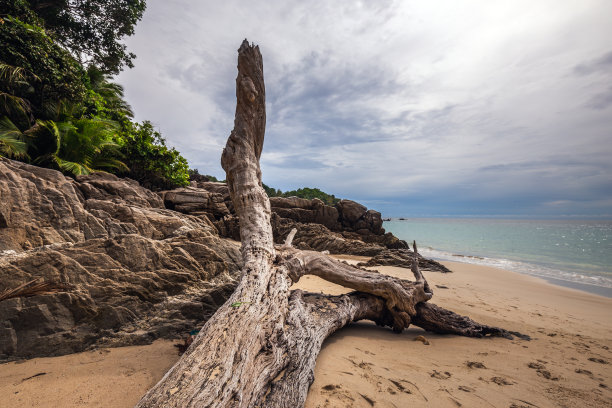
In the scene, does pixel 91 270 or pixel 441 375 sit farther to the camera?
pixel 91 270

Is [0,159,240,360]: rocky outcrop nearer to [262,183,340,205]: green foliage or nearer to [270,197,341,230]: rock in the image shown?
[270,197,341,230]: rock

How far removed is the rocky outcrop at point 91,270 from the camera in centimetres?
258

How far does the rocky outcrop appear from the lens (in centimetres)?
258

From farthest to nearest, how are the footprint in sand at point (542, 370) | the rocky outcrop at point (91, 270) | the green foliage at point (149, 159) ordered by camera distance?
the green foliage at point (149, 159)
the footprint in sand at point (542, 370)
the rocky outcrop at point (91, 270)

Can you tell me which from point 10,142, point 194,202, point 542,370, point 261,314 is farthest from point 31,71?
point 542,370

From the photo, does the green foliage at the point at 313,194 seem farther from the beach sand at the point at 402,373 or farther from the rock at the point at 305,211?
the beach sand at the point at 402,373

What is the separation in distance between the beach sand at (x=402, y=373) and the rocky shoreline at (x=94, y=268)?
0.26 meters

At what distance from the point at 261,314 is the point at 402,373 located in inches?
70.1

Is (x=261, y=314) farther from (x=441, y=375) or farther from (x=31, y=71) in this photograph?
(x=31, y=71)

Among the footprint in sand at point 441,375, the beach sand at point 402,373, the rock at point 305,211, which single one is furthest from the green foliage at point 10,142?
the rock at point 305,211

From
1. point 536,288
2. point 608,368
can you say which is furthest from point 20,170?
point 536,288

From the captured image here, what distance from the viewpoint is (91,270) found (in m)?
3.05

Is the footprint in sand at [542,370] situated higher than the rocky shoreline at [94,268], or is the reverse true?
the rocky shoreline at [94,268]

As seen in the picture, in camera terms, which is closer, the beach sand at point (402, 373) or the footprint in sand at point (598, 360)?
the beach sand at point (402, 373)
